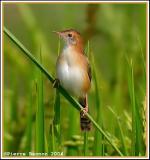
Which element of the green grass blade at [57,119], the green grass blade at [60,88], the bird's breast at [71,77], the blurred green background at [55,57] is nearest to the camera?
the green grass blade at [60,88]

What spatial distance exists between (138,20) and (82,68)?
1.64m

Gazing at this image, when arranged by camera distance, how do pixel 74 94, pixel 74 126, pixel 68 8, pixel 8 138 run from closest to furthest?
pixel 74 94, pixel 74 126, pixel 8 138, pixel 68 8

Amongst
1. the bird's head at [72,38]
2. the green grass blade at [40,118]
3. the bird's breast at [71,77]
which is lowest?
the green grass blade at [40,118]

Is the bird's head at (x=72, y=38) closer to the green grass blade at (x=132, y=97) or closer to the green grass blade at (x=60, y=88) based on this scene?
the green grass blade at (x=60, y=88)

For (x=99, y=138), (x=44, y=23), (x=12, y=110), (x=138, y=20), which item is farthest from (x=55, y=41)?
(x=99, y=138)

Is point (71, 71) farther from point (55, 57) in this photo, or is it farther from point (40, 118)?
point (55, 57)

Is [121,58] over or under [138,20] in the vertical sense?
under

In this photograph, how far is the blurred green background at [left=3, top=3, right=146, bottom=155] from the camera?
355 centimetres

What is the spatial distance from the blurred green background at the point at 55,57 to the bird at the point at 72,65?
218 mm

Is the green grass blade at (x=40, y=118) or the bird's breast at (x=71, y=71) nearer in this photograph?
the green grass blade at (x=40, y=118)

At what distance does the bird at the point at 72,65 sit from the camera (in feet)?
10.2

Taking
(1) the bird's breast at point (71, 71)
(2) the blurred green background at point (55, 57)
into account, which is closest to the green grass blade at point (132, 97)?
(2) the blurred green background at point (55, 57)

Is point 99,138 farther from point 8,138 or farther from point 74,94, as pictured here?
point 8,138

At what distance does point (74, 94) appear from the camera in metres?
3.19
